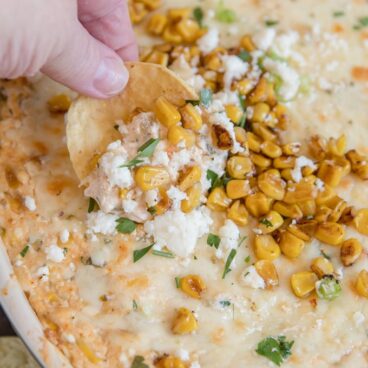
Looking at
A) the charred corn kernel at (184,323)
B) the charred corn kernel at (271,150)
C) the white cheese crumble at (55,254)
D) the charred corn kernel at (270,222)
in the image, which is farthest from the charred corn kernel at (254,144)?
the white cheese crumble at (55,254)

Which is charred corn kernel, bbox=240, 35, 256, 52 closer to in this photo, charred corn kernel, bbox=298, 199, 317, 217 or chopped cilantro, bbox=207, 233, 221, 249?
charred corn kernel, bbox=298, 199, 317, 217

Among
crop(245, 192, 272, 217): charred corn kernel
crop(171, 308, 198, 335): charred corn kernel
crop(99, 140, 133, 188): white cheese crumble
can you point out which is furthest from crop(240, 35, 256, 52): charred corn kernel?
crop(171, 308, 198, 335): charred corn kernel

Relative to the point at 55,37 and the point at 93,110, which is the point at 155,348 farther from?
the point at 55,37

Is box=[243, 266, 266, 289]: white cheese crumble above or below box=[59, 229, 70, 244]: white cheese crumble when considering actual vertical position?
below

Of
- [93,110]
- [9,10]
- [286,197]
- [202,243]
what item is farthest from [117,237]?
[9,10]

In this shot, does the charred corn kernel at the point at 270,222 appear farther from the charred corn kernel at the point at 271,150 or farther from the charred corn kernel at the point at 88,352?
the charred corn kernel at the point at 88,352

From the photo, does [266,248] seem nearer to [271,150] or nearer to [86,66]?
[271,150]
